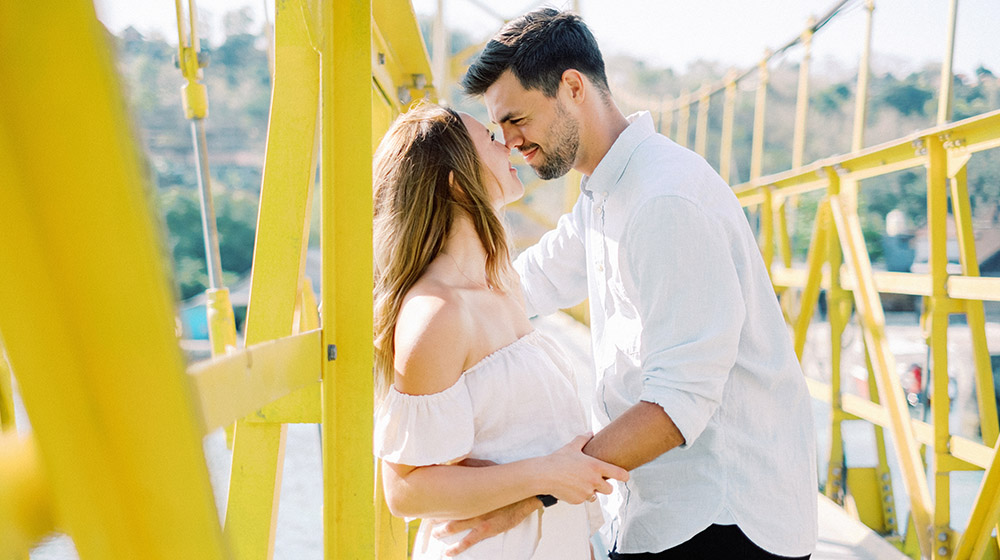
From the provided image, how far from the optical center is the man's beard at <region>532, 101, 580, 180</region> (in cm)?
138

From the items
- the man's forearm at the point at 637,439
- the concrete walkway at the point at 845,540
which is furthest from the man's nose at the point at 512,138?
the concrete walkway at the point at 845,540

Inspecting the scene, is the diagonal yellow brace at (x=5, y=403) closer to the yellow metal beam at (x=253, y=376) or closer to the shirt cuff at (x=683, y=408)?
the yellow metal beam at (x=253, y=376)

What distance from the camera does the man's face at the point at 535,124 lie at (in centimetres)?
136

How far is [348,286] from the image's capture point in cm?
84

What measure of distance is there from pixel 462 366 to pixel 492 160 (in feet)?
1.27

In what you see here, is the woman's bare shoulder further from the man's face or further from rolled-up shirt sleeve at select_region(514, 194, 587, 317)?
rolled-up shirt sleeve at select_region(514, 194, 587, 317)

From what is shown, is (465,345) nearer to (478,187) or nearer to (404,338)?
(404,338)

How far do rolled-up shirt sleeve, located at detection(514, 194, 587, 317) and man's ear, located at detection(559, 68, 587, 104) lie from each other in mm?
354

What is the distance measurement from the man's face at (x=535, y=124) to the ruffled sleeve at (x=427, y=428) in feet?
1.77

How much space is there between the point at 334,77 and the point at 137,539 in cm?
70

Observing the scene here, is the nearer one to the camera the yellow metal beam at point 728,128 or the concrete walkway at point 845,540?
the concrete walkway at point 845,540

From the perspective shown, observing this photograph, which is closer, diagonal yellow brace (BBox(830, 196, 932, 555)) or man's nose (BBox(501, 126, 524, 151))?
man's nose (BBox(501, 126, 524, 151))

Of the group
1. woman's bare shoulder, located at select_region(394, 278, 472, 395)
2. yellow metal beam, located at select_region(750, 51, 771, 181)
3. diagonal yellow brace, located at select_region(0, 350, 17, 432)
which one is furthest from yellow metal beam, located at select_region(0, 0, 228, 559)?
yellow metal beam, located at select_region(750, 51, 771, 181)

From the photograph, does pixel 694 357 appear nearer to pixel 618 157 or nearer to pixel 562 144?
pixel 618 157
